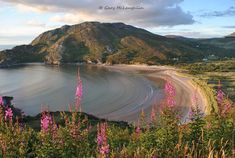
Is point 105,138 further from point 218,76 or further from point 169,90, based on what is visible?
point 218,76

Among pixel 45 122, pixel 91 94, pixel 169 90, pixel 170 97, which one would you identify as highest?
pixel 169 90

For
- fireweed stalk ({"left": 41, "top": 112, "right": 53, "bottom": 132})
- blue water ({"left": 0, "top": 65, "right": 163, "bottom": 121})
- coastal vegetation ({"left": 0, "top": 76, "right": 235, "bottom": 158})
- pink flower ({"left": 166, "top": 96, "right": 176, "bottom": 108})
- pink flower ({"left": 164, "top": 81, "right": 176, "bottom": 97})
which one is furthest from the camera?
blue water ({"left": 0, "top": 65, "right": 163, "bottom": 121})

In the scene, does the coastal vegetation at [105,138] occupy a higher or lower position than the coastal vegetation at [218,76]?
higher

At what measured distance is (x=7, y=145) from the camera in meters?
7.95

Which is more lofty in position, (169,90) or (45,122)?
(169,90)

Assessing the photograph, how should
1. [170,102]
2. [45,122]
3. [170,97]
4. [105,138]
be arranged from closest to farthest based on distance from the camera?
1. [105,138]
2. [45,122]
3. [170,97]
4. [170,102]

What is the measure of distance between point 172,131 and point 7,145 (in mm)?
4178

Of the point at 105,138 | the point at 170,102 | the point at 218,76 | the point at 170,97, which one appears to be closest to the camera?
the point at 105,138

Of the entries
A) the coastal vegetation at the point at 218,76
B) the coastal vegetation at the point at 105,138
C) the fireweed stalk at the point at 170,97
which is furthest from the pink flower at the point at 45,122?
the coastal vegetation at the point at 218,76

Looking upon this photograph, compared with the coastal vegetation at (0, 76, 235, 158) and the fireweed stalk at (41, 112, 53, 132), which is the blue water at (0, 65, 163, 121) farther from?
the fireweed stalk at (41, 112, 53, 132)

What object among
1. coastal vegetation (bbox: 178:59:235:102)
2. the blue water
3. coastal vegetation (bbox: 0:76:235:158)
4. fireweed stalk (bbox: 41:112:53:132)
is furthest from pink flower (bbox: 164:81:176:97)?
coastal vegetation (bbox: 178:59:235:102)

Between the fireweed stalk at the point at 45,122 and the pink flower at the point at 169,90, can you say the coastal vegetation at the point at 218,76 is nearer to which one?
the pink flower at the point at 169,90

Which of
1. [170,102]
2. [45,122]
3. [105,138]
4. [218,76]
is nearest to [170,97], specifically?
[170,102]

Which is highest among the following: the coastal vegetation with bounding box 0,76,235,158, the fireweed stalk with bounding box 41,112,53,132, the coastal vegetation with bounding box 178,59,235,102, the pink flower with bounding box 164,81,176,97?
the pink flower with bounding box 164,81,176,97
